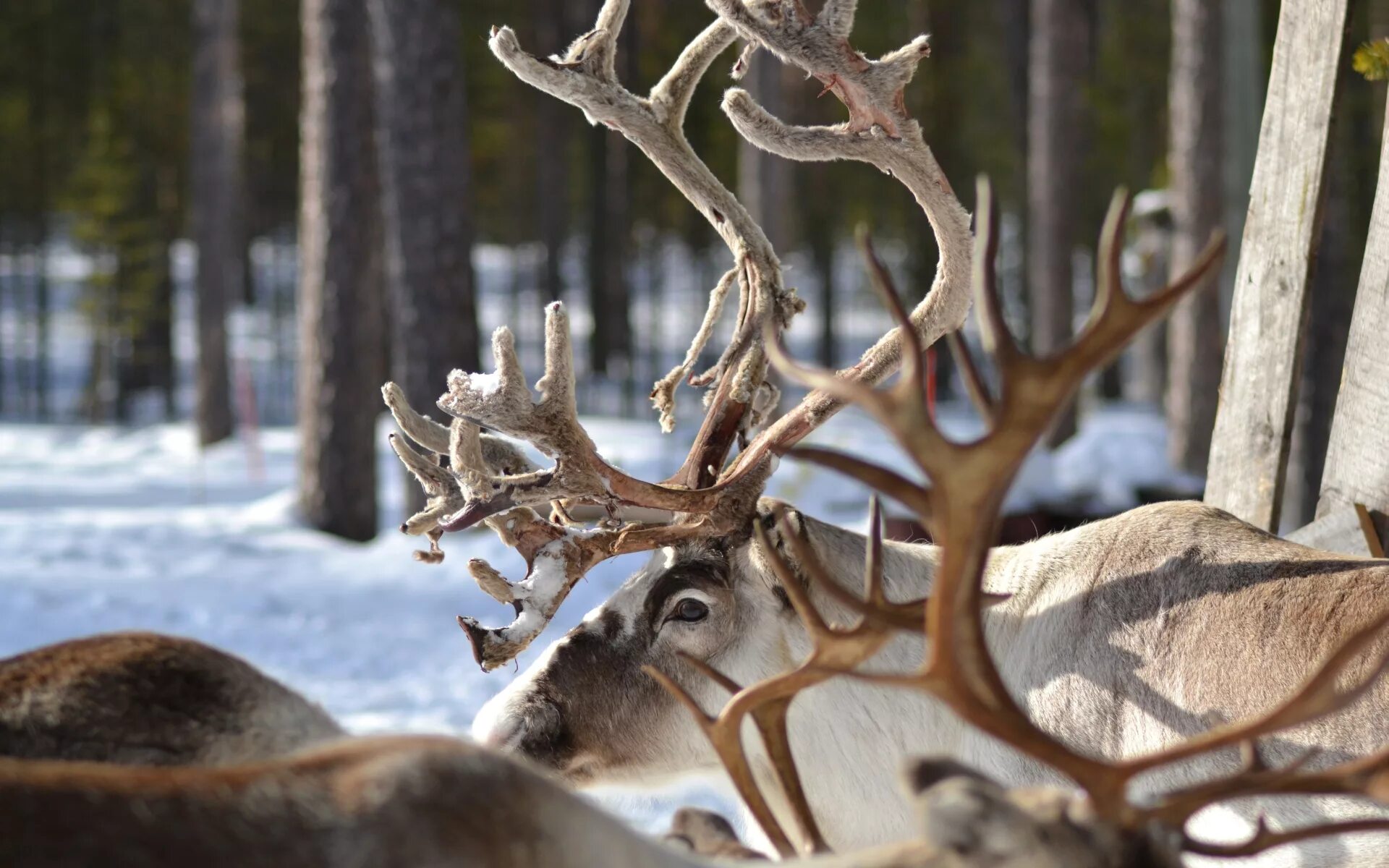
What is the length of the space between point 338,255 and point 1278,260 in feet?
24.3

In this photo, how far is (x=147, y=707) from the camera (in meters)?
2.08

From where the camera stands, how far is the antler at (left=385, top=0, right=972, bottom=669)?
297cm

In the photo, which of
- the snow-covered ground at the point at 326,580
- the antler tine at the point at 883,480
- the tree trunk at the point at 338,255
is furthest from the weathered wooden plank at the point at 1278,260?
the tree trunk at the point at 338,255

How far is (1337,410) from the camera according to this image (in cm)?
369

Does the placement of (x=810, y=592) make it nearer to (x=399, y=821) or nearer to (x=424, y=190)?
(x=399, y=821)

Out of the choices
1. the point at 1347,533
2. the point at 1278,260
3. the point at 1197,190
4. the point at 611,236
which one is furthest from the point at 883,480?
the point at 611,236

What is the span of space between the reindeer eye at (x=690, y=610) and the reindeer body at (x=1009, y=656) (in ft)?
0.11

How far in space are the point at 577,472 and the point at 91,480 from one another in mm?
13802

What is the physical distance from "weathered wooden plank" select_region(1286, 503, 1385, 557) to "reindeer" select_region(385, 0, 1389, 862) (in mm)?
618

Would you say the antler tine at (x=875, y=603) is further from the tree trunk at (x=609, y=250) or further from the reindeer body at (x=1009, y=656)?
the tree trunk at (x=609, y=250)

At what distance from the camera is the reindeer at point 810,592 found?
2592 mm

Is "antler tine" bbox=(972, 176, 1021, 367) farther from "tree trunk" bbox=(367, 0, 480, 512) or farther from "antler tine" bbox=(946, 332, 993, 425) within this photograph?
"tree trunk" bbox=(367, 0, 480, 512)

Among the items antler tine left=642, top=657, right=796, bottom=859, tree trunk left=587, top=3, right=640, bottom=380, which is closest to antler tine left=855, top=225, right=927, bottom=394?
antler tine left=642, top=657, right=796, bottom=859

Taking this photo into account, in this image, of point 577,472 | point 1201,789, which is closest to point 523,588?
point 577,472
